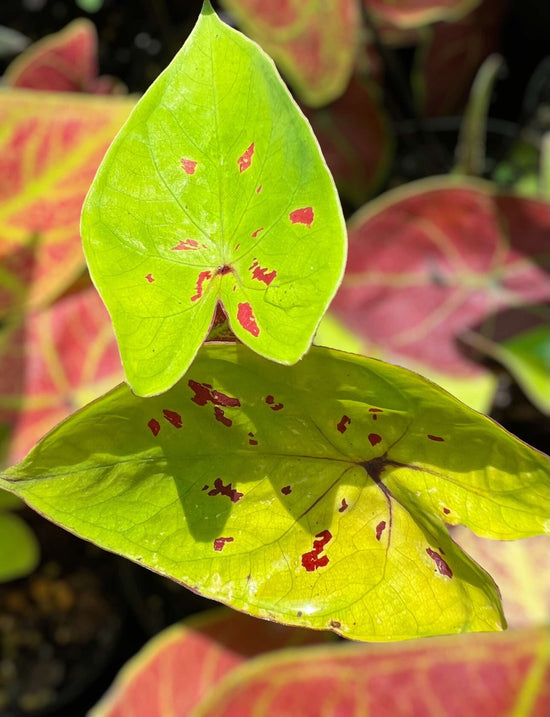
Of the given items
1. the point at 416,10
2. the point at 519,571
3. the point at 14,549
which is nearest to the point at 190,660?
the point at 14,549

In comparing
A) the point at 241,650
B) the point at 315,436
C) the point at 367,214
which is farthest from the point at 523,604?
the point at 315,436

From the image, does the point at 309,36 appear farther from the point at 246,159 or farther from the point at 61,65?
the point at 246,159

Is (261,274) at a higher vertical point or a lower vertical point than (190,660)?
higher

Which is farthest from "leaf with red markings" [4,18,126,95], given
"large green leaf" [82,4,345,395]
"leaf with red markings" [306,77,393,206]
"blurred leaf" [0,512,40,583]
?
"large green leaf" [82,4,345,395]

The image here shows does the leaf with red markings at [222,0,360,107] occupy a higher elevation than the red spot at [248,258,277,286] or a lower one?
lower

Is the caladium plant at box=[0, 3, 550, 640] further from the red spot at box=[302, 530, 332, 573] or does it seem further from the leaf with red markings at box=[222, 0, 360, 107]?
the leaf with red markings at box=[222, 0, 360, 107]

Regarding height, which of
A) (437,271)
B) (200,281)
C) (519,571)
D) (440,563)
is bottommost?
(519,571)

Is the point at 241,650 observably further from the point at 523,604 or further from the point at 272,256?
the point at 272,256
